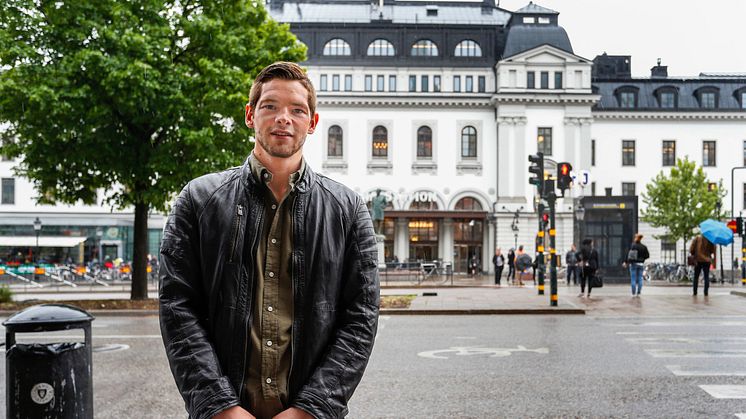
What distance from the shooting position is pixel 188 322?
→ 9.73ft

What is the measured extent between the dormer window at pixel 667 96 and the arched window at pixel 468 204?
18.0 meters

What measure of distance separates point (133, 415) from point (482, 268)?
5709 centimetres

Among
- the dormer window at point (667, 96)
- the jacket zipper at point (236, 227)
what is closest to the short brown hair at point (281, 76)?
the jacket zipper at point (236, 227)

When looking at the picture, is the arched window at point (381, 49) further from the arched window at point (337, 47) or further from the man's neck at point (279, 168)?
the man's neck at point (279, 168)

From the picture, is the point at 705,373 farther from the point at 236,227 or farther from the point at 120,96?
the point at 120,96

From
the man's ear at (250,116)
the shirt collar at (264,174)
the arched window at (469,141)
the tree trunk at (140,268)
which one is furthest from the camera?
the arched window at (469,141)

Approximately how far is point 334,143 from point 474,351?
54.4 meters

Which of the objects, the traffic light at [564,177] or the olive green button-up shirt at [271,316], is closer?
the olive green button-up shirt at [271,316]

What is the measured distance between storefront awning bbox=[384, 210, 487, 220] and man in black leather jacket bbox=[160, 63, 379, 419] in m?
59.5

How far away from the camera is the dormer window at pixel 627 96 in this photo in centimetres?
6831

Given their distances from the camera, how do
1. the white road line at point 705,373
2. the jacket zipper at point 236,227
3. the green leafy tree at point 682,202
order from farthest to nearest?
the green leafy tree at point 682,202, the white road line at point 705,373, the jacket zipper at point 236,227

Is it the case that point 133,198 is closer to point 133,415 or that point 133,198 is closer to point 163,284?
point 133,415

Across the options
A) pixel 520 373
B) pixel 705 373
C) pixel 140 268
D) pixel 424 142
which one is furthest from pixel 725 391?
pixel 424 142

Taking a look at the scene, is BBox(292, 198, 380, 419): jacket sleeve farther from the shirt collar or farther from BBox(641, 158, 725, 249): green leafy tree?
BBox(641, 158, 725, 249): green leafy tree
